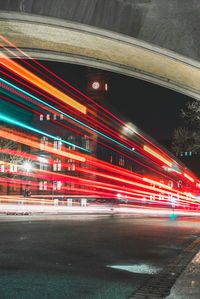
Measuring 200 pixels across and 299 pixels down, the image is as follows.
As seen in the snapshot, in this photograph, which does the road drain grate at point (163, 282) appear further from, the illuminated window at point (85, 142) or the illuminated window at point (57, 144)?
the illuminated window at point (85, 142)

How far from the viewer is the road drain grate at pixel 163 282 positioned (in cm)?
538

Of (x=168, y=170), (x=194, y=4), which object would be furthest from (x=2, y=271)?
(x=168, y=170)

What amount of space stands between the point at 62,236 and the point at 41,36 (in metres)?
8.69

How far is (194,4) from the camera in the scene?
18.9 feet

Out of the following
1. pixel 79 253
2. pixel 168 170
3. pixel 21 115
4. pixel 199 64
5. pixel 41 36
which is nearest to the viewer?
pixel 199 64

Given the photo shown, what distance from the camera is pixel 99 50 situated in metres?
6.87

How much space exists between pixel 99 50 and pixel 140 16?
1.39 m

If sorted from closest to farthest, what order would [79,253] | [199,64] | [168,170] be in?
[199,64] → [79,253] → [168,170]

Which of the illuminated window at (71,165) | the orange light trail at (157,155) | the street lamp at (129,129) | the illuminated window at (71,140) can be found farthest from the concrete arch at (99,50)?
the street lamp at (129,129)

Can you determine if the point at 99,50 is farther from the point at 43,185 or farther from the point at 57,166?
the point at 57,166

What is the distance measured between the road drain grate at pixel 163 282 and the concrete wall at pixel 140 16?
3881 millimetres

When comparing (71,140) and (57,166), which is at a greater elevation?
(71,140)

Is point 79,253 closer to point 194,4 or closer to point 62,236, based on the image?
point 62,236

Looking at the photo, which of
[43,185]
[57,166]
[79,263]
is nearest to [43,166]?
[57,166]
